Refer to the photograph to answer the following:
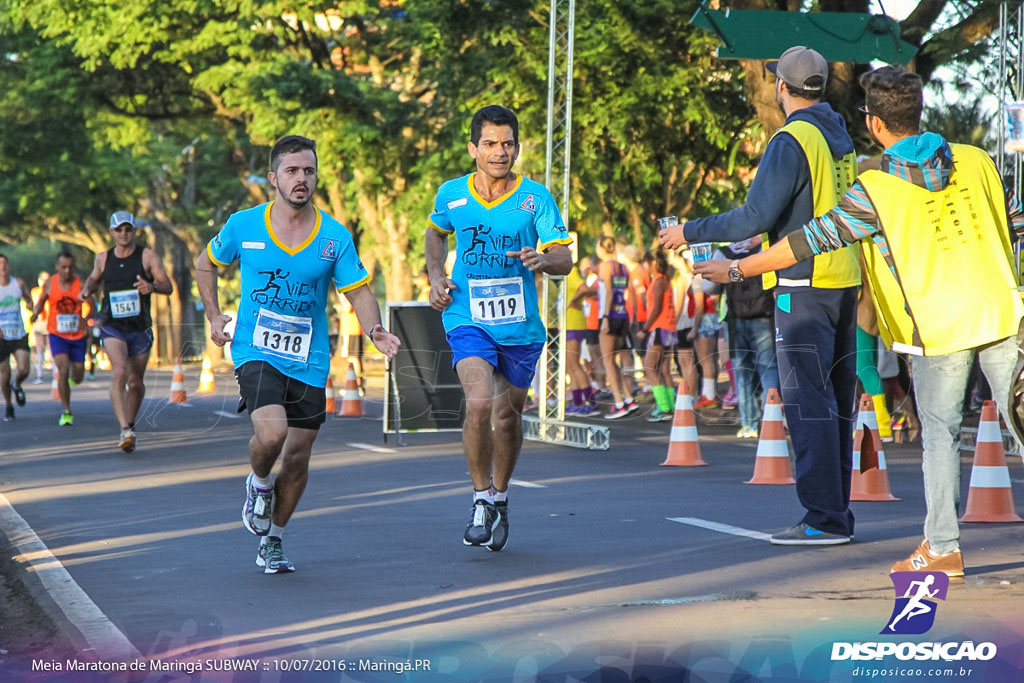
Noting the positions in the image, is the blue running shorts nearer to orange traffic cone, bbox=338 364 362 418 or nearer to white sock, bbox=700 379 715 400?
white sock, bbox=700 379 715 400

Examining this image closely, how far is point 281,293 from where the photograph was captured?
737 centimetres

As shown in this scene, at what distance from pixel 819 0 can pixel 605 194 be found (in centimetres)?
849

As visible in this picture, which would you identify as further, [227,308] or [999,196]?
[227,308]

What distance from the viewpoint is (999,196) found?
21.5 feet

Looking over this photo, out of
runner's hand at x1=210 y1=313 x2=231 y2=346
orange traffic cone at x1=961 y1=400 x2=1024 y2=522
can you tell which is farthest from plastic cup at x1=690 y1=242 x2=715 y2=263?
orange traffic cone at x1=961 y1=400 x2=1024 y2=522

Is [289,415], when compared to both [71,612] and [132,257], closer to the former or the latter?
[71,612]

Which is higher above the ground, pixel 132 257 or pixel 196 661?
pixel 132 257

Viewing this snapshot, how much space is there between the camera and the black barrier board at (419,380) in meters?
15.5

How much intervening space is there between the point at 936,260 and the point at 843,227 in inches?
15.7

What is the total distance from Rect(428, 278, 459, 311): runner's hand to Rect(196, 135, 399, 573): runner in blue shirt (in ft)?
1.69

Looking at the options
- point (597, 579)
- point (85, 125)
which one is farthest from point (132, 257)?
point (85, 125)

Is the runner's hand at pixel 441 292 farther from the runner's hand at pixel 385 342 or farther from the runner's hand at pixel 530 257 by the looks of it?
the runner's hand at pixel 385 342

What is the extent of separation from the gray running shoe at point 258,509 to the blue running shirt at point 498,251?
139 centimetres

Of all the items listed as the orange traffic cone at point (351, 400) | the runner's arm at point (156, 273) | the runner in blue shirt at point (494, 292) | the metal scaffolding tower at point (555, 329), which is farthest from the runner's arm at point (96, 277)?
the runner in blue shirt at point (494, 292)
